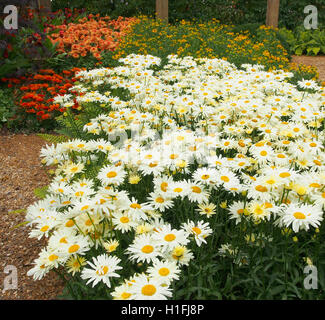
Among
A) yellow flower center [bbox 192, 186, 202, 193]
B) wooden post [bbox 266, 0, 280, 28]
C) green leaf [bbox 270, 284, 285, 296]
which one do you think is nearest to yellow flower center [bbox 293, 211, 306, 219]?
green leaf [bbox 270, 284, 285, 296]

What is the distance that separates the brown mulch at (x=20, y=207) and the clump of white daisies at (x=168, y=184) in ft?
1.35

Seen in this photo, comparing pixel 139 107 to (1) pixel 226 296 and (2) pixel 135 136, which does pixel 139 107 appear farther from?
(1) pixel 226 296

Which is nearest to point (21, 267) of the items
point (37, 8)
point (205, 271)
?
point (205, 271)

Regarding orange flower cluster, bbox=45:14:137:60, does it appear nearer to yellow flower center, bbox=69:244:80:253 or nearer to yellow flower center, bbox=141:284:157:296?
yellow flower center, bbox=69:244:80:253

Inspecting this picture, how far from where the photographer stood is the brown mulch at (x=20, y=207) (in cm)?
244

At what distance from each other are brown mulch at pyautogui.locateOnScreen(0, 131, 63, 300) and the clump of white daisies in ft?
1.35

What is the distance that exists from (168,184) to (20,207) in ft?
7.21

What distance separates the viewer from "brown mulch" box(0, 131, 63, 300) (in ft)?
8.00

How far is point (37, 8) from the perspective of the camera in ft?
30.7

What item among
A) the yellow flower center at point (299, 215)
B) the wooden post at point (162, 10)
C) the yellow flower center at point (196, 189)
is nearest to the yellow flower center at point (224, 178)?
the yellow flower center at point (196, 189)

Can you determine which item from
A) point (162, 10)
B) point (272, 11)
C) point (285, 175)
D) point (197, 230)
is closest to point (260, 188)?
point (285, 175)

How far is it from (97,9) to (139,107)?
11128 millimetres

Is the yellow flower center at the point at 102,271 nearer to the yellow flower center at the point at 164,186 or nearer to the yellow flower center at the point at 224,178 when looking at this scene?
the yellow flower center at the point at 164,186

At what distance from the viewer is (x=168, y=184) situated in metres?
1.87
